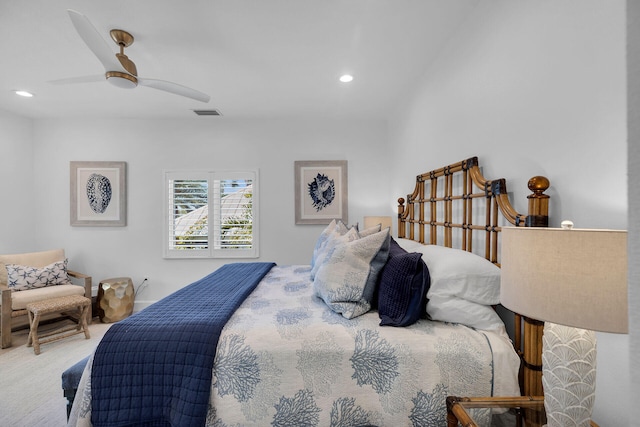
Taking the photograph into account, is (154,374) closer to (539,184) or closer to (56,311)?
(539,184)

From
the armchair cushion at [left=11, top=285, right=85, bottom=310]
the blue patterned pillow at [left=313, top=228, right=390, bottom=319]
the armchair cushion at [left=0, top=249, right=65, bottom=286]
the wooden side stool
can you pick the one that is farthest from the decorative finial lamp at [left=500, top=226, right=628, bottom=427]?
the armchair cushion at [left=0, top=249, right=65, bottom=286]

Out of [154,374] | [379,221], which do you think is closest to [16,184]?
[154,374]

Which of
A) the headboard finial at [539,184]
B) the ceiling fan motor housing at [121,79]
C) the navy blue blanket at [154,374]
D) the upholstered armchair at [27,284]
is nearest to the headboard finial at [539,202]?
the headboard finial at [539,184]

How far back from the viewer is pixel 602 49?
1.03m

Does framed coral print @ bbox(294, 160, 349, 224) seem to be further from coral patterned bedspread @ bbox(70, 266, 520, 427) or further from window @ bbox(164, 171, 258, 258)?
coral patterned bedspread @ bbox(70, 266, 520, 427)

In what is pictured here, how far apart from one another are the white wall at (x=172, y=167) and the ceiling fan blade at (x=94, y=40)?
81.3 inches

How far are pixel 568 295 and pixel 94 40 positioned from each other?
2.48 m

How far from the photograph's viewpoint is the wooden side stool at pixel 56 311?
2.81m

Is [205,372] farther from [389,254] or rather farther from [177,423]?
[389,254]

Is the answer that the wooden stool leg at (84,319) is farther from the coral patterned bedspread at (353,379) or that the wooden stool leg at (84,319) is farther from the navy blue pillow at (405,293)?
the navy blue pillow at (405,293)

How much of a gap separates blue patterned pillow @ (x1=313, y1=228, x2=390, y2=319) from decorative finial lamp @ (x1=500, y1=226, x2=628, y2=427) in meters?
0.80

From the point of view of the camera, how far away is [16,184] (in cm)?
381

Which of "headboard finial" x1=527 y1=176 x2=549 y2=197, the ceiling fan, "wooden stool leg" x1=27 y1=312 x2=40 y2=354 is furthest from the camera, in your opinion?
"wooden stool leg" x1=27 y1=312 x2=40 y2=354

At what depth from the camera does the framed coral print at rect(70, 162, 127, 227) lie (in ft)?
13.1
